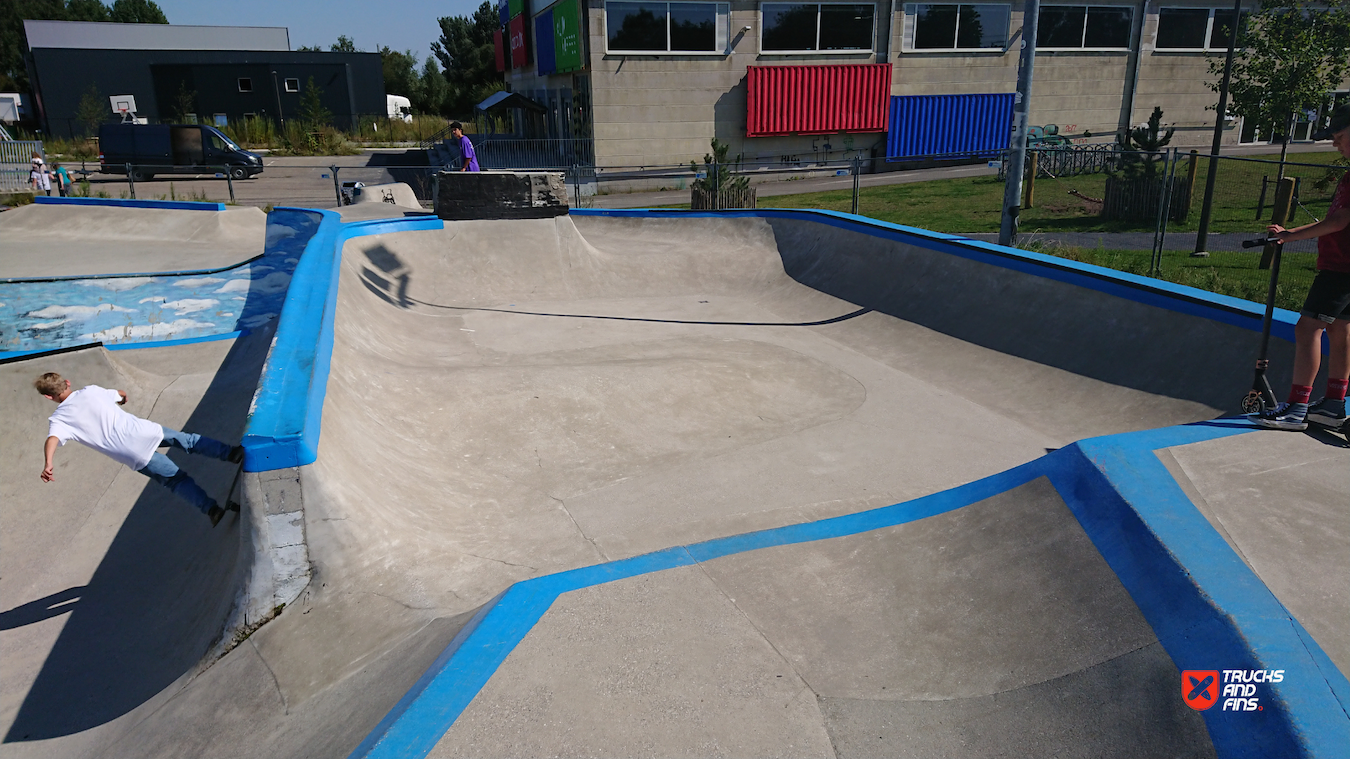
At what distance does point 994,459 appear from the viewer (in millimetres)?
6109

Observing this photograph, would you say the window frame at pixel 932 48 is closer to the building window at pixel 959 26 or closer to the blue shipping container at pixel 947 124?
the building window at pixel 959 26

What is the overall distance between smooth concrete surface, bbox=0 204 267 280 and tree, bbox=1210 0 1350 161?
19128 millimetres

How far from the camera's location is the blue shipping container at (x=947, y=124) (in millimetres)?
30266

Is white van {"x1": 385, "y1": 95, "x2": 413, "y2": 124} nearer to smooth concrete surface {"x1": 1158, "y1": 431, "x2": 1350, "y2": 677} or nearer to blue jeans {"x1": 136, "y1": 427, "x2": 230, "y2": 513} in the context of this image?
blue jeans {"x1": 136, "y1": 427, "x2": 230, "y2": 513}

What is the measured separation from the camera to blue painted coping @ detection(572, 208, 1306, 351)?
6.19 meters

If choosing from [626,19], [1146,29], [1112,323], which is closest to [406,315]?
[1112,323]

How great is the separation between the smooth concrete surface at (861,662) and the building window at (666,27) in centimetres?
2645

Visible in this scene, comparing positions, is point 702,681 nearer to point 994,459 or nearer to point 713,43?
point 994,459

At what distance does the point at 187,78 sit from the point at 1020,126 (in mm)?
53607

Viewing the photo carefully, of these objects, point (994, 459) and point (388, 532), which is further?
point (994, 459)

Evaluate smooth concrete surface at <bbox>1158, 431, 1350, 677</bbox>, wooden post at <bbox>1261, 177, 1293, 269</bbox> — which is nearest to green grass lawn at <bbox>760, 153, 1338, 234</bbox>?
wooden post at <bbox>1261, 177, 1293, 269</bbox>

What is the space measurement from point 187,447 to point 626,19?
2514 centimetres

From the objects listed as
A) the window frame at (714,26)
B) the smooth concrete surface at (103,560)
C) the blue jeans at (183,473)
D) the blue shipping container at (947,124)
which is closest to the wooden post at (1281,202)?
the blue jeans at (183,473)

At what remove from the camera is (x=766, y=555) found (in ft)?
12.7
